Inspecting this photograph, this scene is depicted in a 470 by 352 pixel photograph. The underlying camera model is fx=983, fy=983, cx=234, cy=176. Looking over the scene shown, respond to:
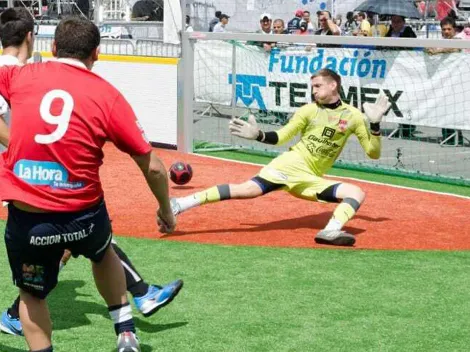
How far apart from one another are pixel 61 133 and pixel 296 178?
4545mm

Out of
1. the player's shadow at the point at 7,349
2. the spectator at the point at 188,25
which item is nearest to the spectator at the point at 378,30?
the spectator at the point at 188,25

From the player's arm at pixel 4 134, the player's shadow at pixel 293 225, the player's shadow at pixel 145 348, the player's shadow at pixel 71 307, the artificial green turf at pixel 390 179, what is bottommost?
the artificial green turf at pixel 390 179

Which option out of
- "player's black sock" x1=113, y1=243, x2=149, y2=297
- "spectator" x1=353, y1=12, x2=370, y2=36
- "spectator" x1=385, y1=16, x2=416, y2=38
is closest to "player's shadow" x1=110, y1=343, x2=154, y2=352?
"player's black sock" x1=113, y1=243, x2=149, y2=297

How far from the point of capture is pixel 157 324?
630cm

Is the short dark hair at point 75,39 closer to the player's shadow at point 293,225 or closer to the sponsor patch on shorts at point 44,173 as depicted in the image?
the sponsor patch on shorts at point 44,173

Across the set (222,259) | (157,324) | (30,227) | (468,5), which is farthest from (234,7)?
(30,227)

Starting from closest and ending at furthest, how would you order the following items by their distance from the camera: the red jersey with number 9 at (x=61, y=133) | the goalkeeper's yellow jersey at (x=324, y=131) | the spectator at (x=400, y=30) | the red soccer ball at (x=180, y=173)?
the red jersey with number 9 at (x=61, y=133), the goalkeeper's yellow jersey at (x=324, y=131), the red soccer ball at (x=180, y=173), the spectator at (x=400, y=30)

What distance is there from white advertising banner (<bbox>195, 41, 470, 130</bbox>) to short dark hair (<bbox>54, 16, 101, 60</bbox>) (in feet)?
28.1

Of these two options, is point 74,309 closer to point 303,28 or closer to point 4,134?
point 4,134

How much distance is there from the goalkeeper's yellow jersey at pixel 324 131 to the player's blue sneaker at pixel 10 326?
374 cm

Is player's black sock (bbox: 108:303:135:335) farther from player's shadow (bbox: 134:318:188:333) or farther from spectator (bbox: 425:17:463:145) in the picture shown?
spectator (bbox: 425:17:463:145)

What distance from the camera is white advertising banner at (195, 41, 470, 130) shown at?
12.9 metres

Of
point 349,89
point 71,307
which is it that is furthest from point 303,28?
point 71,307

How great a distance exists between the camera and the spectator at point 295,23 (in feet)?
60.0
